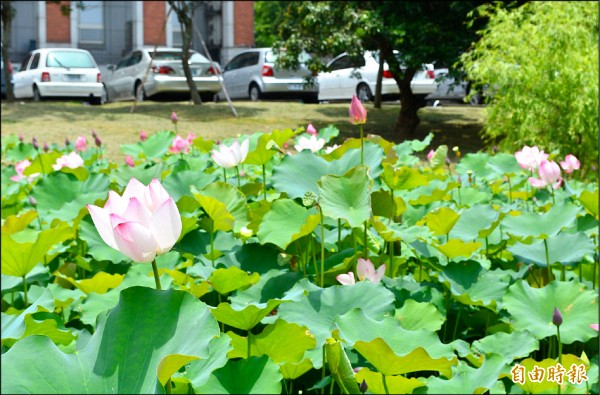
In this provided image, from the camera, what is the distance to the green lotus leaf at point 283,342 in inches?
48.5

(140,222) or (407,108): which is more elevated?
(140,222)

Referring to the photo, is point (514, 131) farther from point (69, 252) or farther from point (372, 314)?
point (372, 314)

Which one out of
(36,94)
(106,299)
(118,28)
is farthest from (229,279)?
(118,28)

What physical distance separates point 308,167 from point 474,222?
18.1 inches

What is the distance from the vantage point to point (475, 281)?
1708mm

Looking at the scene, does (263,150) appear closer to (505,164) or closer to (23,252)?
(23,252)

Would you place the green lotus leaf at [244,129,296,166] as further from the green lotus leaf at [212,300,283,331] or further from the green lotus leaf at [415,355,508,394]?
the green lotus leaf at [415,355,508,394]

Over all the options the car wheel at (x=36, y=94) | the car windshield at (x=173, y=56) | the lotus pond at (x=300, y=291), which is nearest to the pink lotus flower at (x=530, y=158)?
the lotus pond at (x=300, y=291)

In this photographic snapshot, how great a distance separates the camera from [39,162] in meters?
3.13

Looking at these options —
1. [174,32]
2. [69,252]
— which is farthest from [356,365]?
[174,32]

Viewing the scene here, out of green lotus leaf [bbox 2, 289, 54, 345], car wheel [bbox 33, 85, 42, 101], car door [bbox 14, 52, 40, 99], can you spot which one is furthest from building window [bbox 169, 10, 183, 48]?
green lotus leaf [bbox 2, 289, 54, 345]

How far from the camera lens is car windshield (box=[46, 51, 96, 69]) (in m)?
17.1

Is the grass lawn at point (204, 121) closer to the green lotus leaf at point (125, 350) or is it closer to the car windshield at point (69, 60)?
the car windshield at point (69, 60)

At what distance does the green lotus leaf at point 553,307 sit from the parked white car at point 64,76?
16.4 metres
